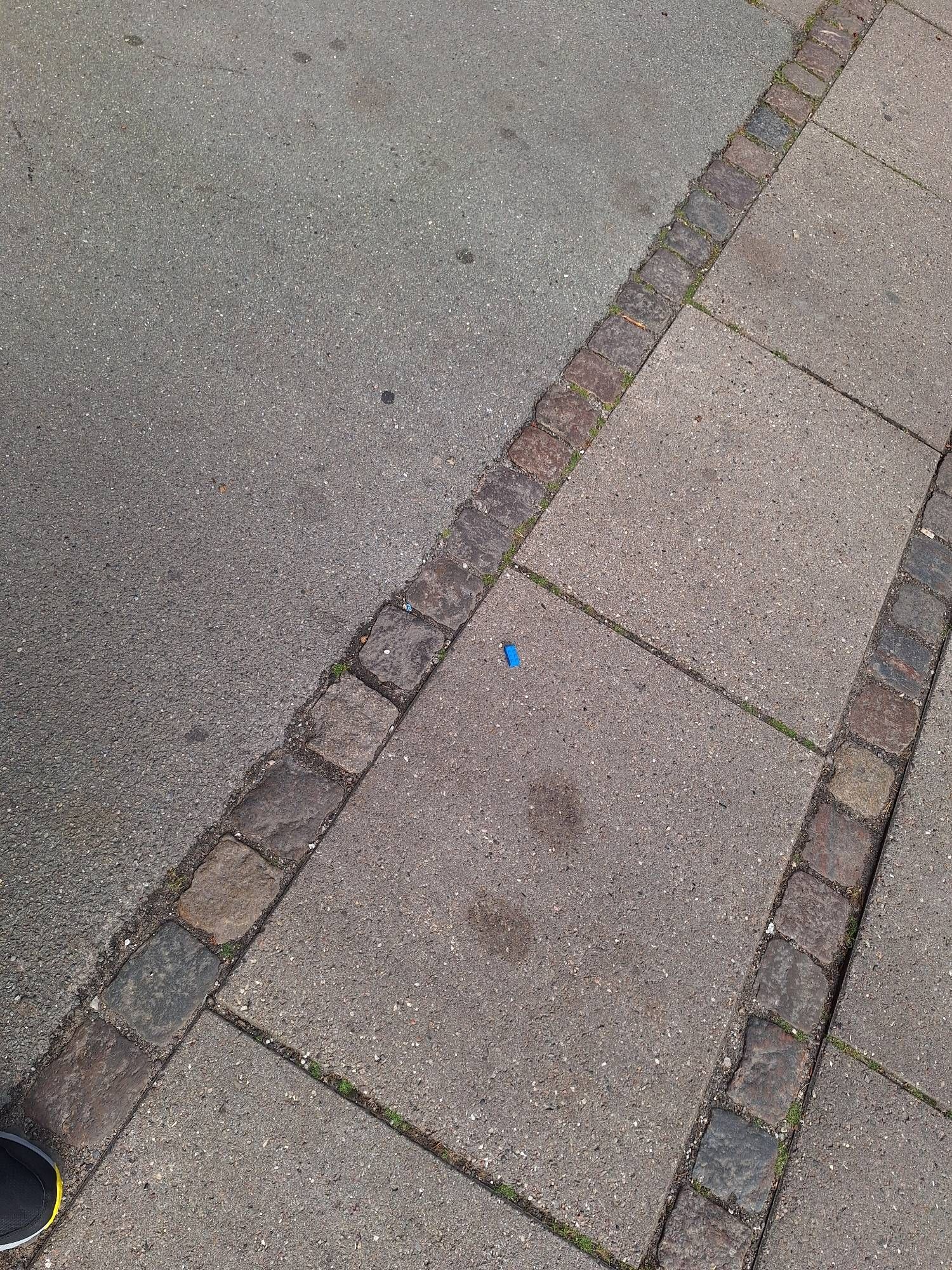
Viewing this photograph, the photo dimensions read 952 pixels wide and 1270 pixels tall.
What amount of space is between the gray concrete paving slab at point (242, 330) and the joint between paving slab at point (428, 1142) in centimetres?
53

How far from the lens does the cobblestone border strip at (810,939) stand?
2488mm

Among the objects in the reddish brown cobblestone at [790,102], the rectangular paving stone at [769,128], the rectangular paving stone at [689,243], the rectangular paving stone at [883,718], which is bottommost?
the rectangular paving stone at [883,718]

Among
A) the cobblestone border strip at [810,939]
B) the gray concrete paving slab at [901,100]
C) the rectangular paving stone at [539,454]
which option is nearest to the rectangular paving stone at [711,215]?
the gray concrete paving slab at [901,100]

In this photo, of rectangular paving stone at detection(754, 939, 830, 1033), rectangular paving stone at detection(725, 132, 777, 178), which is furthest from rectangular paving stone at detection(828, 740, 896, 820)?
rectangular paving stone at detection(725, 132, 777, 178)

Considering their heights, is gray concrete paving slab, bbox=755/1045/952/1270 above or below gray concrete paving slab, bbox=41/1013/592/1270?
above

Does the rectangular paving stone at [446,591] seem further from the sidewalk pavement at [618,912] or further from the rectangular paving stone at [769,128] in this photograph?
the rectangular paving stone at [769,128]

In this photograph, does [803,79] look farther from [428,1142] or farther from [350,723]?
[428,1142]

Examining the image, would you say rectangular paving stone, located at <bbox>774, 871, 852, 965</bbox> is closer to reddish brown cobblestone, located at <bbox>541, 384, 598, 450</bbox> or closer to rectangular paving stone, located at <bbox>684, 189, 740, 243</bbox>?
reddish brown cobblestone, located at <bbox>541, 384, 598, 450</bbox>

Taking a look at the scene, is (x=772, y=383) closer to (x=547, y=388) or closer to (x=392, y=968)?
(x=547, y=388)

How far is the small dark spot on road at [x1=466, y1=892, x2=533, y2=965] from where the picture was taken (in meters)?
2.59

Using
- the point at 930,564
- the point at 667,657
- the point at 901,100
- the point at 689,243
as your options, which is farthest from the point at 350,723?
the point at 901,100

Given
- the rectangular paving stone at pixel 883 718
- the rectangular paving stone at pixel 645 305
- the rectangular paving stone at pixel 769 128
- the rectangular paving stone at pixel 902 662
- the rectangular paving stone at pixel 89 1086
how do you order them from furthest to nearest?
1. the rectangular paving stone at pixel 769 128
2. the rectangular paving stone at pixel 645 305
3. the rectangular paving stone at pixel 902 662
4. the rectangular paving stone at pixel 883 718
5. the rectangular paving stone at pixel 89 1086

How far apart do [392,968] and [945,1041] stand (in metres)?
1.67

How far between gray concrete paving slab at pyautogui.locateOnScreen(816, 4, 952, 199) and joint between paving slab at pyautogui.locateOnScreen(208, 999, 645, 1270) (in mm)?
4589
